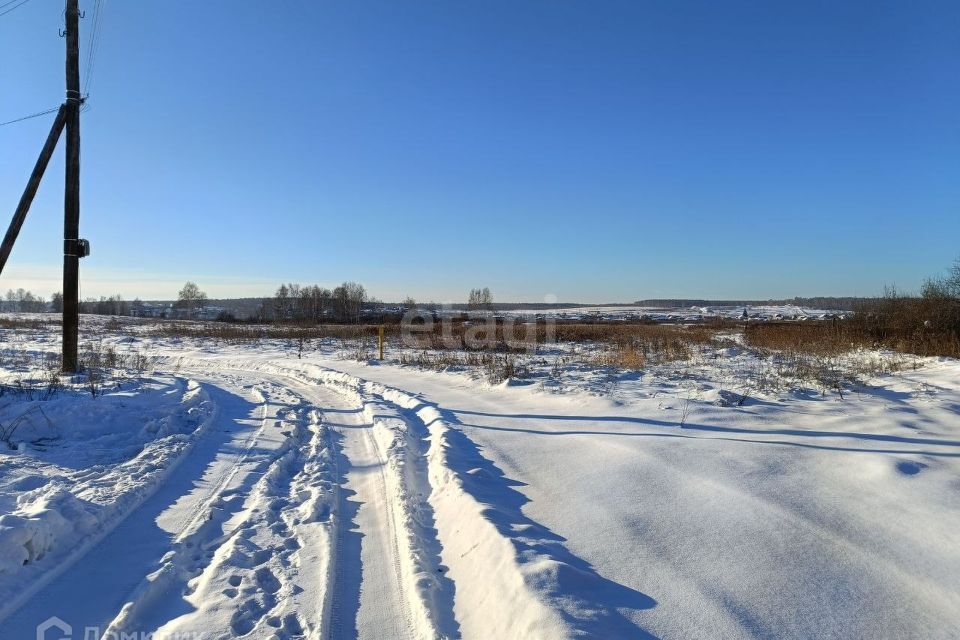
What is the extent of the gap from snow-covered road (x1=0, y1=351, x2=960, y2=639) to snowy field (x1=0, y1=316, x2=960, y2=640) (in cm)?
2

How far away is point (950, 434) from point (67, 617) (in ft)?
26.8

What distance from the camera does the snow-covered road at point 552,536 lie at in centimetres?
289

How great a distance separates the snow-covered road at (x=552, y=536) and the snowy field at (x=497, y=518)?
19mm

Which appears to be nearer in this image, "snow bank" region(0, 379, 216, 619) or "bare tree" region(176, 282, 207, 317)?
"snow bank" region(0, 379, 216, 619)

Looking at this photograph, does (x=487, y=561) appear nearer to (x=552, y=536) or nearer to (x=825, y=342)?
(x=552, y=536)

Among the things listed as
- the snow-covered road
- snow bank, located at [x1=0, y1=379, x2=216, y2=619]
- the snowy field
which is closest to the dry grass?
the snowy field

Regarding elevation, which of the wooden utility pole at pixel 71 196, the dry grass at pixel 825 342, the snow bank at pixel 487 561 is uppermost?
the wooden utility pole at pixel 71 196

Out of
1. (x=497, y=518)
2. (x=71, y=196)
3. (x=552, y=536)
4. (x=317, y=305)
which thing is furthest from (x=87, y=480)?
(x=317, y=305)

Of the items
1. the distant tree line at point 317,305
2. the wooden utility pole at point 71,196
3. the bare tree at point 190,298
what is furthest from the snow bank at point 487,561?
the bare tree at point 190,298

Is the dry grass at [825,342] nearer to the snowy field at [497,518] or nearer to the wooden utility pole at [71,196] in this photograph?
the snowy field at [497,518]

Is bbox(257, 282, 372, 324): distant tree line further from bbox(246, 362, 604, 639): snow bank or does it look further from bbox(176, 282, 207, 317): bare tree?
bbox(246, 362, 604, 639): snow bank

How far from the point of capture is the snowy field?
292 centimetres

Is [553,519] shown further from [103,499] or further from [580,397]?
[580,397]

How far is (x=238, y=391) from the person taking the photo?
1166 centimetres
